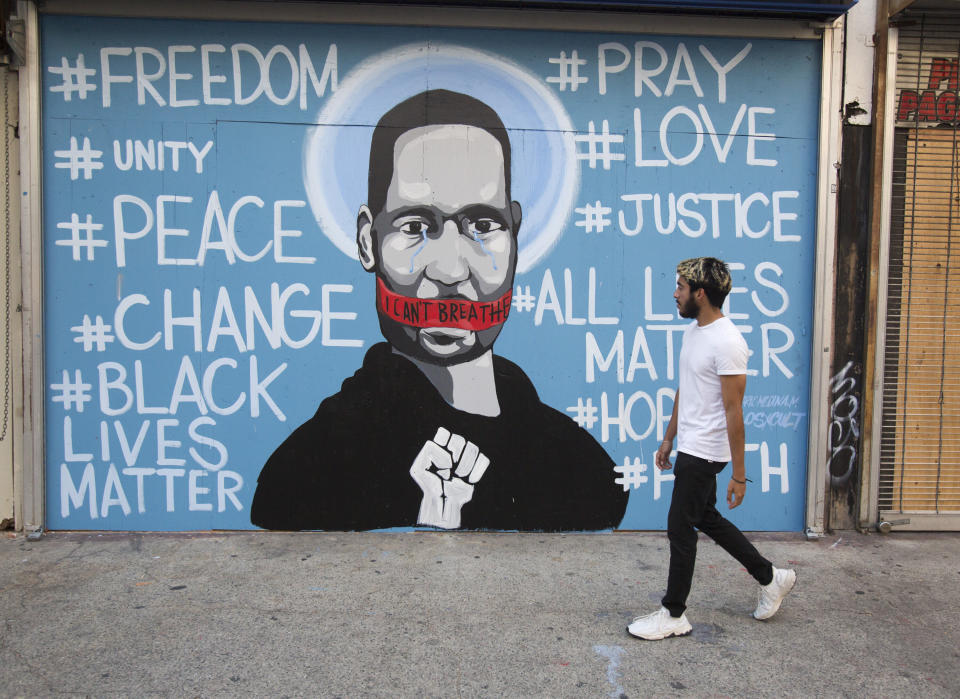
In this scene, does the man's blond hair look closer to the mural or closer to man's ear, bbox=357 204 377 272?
the mural

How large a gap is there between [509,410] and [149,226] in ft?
8.79

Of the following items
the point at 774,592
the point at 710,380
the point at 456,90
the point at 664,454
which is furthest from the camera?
the point at 456,90

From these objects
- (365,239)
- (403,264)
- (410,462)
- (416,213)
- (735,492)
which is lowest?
(410,462)

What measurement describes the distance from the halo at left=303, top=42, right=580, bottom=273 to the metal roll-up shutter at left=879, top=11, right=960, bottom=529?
237cm

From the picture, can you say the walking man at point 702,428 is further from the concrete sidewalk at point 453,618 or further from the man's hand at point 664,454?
the concrete sidewalk at point 453,618

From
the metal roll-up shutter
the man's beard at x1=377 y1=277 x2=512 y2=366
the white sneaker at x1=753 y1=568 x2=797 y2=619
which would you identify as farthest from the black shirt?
the metal roll-up shutter

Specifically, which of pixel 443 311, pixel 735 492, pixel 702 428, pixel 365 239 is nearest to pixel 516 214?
pixel 443 311

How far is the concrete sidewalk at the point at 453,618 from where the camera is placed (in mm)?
2869

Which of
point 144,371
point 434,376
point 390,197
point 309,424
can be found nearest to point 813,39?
point 390,197

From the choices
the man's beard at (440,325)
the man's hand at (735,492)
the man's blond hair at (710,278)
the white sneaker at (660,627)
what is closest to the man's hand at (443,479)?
the man's beard at (440,325)

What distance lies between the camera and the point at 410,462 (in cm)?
455

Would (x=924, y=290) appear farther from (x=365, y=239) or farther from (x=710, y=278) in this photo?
(x=365, y=239)

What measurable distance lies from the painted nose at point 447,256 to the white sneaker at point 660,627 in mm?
2395

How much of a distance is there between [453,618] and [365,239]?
245cm
